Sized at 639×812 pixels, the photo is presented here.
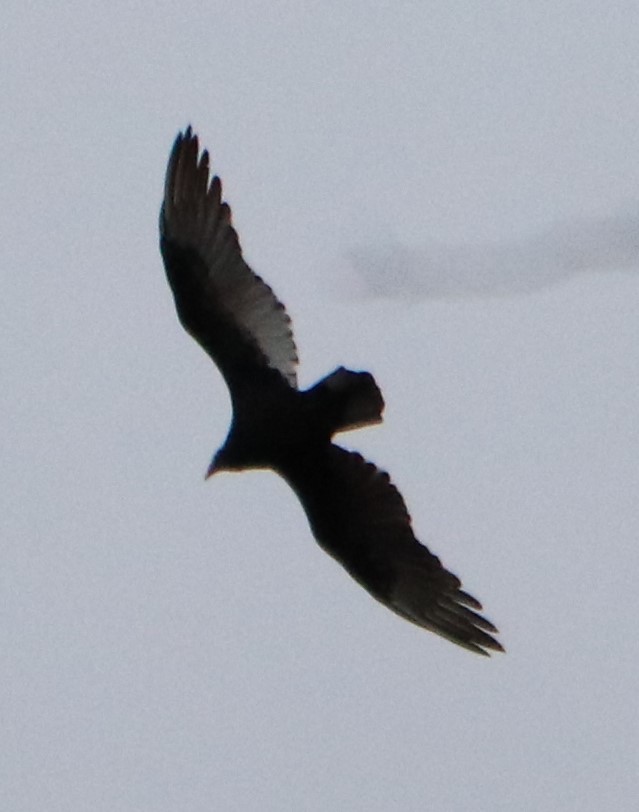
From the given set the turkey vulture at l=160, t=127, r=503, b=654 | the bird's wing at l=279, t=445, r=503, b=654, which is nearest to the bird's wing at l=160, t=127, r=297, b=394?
the turkey vulture at l=160, t=127, r=503, b=654

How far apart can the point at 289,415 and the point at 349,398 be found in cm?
36

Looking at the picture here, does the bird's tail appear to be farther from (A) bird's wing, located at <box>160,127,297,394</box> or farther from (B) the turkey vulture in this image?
(A) bird's wing, located at <box>160,127,297,394</box>

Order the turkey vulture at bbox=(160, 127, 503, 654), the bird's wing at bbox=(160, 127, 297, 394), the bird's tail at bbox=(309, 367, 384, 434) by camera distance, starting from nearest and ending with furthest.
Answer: the bird's tail at bbox=(309, 367, 384, 434)
the turkey vulture at bbox=(160, 127, 503, 654)
the bird's wing at bbox=(160, 127, 297, 394)

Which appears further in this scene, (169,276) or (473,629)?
(169,276)

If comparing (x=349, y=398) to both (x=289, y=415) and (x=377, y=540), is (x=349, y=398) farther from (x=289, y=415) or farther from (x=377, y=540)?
(x=377, y=540)

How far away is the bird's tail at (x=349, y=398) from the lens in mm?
10422

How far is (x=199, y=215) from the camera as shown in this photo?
11.1 meters

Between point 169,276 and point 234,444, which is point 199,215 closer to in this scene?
point 169,276

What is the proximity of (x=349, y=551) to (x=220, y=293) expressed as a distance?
127 cm

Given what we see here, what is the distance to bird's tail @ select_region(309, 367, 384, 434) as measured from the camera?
10.4 m

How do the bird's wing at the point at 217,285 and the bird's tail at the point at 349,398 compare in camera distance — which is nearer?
the bird's tail at the point at 349,398

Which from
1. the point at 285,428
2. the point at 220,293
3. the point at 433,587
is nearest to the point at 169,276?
the point at 220,293

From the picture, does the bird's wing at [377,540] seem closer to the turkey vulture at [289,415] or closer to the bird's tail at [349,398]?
the turkey vulture at [289,415]

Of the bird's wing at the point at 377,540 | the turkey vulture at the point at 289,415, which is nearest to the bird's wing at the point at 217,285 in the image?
the turkey vulture at the point at 289,415
